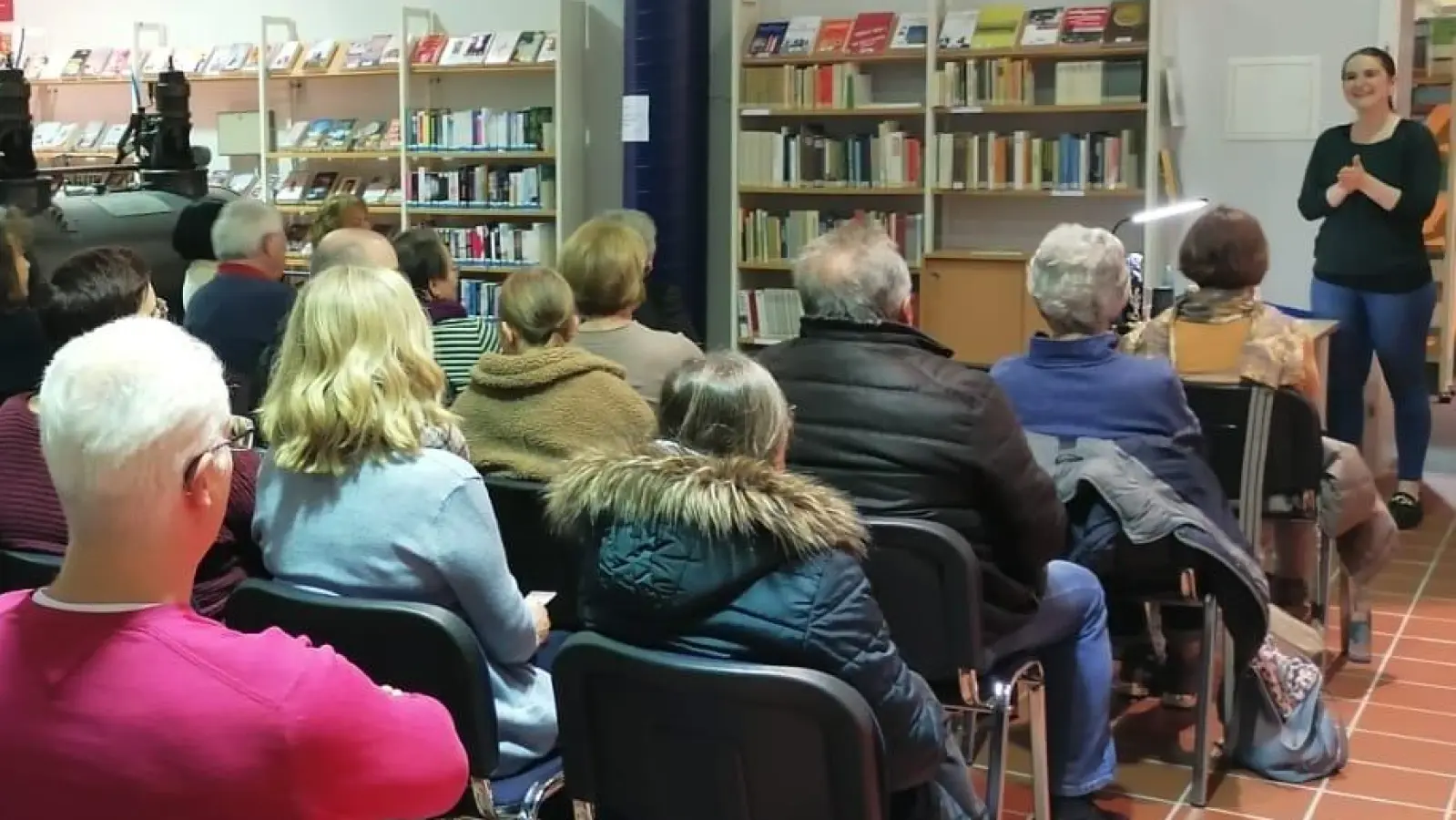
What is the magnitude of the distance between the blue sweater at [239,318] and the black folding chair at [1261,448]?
2.68 metres

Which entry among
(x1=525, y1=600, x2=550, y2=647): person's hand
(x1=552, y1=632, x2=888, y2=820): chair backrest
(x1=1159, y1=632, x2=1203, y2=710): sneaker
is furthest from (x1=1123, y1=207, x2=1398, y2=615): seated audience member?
(x1=552, y1=632, x2=888, y2=820): chair backrest

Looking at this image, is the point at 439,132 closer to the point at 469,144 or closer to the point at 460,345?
the point at 469,144

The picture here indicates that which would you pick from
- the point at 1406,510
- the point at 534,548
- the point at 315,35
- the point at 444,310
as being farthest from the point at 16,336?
the point at 315,35

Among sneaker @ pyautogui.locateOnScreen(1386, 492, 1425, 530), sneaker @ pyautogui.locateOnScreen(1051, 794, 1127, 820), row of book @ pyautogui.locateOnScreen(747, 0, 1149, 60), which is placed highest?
row of book @ pyautogui.locateOnScreen(747, 0, 1149, 60)

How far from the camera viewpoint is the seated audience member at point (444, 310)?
407 centimetres

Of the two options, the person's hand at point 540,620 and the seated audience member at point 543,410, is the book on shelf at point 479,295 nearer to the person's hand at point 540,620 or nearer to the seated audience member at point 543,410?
the seated audience member at point 543,410

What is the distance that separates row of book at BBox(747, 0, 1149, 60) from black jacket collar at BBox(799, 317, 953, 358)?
4.33 m

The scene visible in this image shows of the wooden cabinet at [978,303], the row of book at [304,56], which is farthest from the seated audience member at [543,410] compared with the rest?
the row of book at [304,56]

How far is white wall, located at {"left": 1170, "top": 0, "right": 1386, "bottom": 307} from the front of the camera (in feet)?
21.6

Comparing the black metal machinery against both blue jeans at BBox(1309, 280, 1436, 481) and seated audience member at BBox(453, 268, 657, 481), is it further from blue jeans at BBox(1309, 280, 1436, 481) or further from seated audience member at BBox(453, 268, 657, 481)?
blue jeans at BBox(1309, 280, 1436, 481)

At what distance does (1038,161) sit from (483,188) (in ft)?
10.4

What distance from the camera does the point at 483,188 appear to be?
27.9 feet

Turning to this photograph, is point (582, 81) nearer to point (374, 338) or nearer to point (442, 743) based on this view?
point (374, 338)

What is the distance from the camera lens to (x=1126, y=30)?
21.9 feet
